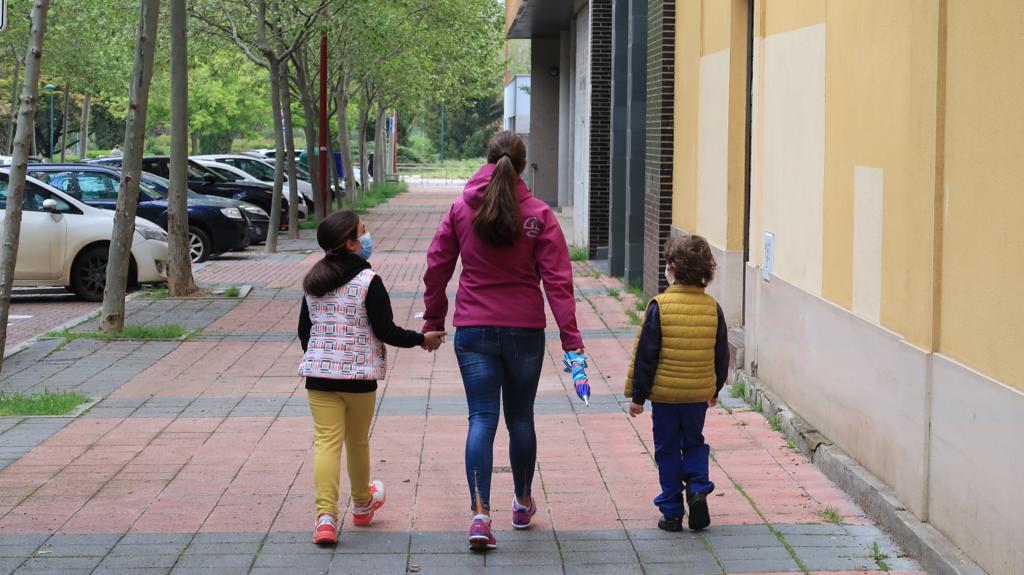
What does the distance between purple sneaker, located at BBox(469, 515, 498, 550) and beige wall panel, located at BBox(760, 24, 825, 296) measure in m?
2.78

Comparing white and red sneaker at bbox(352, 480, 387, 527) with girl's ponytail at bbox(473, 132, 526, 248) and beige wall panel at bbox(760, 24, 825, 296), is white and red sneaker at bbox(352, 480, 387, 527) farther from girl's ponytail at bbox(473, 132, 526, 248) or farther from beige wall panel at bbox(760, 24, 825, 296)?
beige wall panel at bbox(760, 24, 825, 296)

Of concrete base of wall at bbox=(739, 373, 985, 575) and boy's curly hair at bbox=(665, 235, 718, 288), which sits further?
boy's curly hair at bbox=(665, 235, 718, 288)

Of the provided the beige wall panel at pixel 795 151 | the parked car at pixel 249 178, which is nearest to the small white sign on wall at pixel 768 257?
the beige wall panel at pixel 795 151

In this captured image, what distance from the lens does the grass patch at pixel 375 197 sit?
3912cm

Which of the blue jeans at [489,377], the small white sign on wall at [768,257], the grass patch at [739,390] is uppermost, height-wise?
the small white sign on wall at [768,257]

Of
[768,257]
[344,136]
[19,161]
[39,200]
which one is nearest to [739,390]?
[768,257]

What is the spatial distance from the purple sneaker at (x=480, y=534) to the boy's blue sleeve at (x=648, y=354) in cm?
83

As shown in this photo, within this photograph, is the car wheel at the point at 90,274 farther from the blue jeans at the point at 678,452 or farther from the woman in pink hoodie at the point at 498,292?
the blue jeans at the point at 678,452

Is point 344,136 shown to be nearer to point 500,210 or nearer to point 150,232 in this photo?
point 150,232

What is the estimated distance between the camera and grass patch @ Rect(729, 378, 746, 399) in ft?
31.3

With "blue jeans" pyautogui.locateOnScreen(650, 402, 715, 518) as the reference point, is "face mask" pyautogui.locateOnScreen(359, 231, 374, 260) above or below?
above

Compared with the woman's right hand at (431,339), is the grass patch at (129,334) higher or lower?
lower

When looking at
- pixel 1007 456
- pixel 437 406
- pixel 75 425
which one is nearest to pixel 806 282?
pixel 437 406

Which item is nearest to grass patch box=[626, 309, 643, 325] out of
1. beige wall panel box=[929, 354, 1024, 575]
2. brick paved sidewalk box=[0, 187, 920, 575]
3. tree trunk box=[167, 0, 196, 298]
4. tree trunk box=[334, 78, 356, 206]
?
brick paved sidewalk box=[0, 187, 920, 575]
